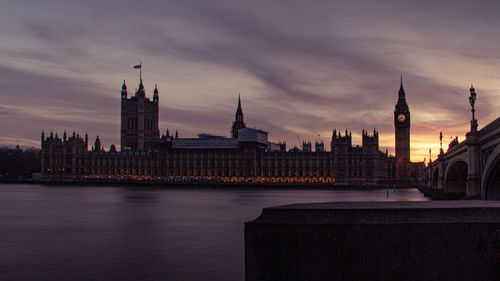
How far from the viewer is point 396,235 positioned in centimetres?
1054

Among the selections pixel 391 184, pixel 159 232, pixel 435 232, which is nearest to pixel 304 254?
pixel 435 232

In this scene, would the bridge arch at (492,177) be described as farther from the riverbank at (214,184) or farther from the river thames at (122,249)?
the riverbank at (214,184)


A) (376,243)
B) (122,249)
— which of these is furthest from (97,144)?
(376,243)

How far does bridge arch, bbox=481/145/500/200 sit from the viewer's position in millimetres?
28047

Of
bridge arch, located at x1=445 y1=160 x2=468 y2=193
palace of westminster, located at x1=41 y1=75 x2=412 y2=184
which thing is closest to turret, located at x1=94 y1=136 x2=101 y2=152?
palace of westminster, located at x1=41 y1=75 x2=412 y2=184

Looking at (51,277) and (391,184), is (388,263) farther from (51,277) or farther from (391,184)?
(391,184)

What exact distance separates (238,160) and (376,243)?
15211 centimetres

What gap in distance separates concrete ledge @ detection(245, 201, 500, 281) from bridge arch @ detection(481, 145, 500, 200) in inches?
707

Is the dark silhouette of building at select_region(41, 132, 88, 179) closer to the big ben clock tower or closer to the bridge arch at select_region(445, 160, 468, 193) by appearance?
the big ben clock tower

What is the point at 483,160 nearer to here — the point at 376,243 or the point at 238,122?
the point at 376,243

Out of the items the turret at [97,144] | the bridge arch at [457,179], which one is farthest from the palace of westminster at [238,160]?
the bridge arch at [457,179]

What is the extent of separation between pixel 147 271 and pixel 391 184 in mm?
135096

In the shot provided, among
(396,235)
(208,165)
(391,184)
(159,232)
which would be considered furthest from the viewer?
(208,165)

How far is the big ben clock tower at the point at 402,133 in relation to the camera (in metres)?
182
